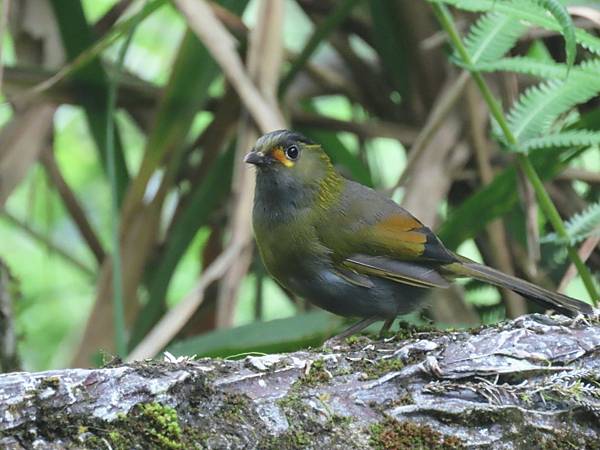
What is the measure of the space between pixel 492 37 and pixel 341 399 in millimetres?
1493

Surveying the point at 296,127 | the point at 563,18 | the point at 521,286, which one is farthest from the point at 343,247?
the point at 296,127

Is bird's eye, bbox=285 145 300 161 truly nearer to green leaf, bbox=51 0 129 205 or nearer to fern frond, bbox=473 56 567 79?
fern frond, bbox=473 56 567 79

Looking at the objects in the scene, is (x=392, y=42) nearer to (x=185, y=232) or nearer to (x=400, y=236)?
(x=185, y=232)

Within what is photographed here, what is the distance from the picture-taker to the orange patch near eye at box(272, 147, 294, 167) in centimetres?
334

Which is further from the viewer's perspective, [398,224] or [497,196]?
[497,196]

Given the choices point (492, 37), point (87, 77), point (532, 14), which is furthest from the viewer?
point (87, 77)

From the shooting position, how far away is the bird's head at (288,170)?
10.8ft

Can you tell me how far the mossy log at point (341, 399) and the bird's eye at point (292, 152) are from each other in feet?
4.46

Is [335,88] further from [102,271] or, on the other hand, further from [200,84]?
[102,271]

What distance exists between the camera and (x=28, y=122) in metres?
4.04

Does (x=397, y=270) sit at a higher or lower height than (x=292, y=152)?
lower

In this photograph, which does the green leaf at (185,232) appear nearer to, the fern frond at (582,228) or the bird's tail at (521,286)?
the bird's tail at (521,286)

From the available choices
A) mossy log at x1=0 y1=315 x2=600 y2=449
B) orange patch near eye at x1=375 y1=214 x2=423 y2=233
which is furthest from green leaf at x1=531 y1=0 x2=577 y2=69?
orange patch near eye at x1=375 y1=214 x2=423 y2=233

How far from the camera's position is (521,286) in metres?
3.08
